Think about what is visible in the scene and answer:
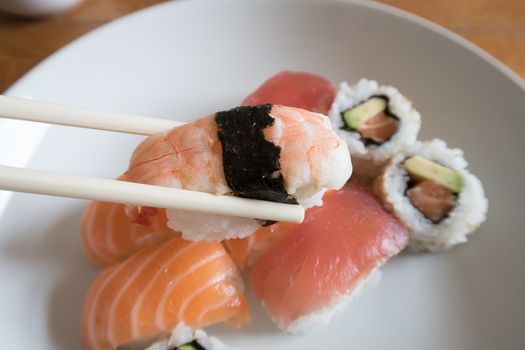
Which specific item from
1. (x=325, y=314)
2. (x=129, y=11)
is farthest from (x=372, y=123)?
(x=129, y=11)

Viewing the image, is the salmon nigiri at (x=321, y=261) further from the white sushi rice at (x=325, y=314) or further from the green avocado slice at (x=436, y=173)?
the green avocado slice at (x=436, y=173)

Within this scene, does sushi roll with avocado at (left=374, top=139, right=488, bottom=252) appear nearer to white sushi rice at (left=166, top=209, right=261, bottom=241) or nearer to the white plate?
the white plate

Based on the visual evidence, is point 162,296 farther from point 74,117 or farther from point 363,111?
point 363,111

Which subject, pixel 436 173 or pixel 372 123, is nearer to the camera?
pixel 436 173

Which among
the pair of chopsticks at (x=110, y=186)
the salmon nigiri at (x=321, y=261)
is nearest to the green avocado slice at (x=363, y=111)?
the salmon nigiri at (x=321, y=261)

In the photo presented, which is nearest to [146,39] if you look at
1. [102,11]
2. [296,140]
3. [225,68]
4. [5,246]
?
[225,68]

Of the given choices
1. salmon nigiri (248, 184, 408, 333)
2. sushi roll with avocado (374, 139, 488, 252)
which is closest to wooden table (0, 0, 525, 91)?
sushi roll with avocado (374, 139, 488, 252)

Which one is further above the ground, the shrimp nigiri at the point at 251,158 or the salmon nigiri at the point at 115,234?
the shrimp nigiri at the point at 251,158
